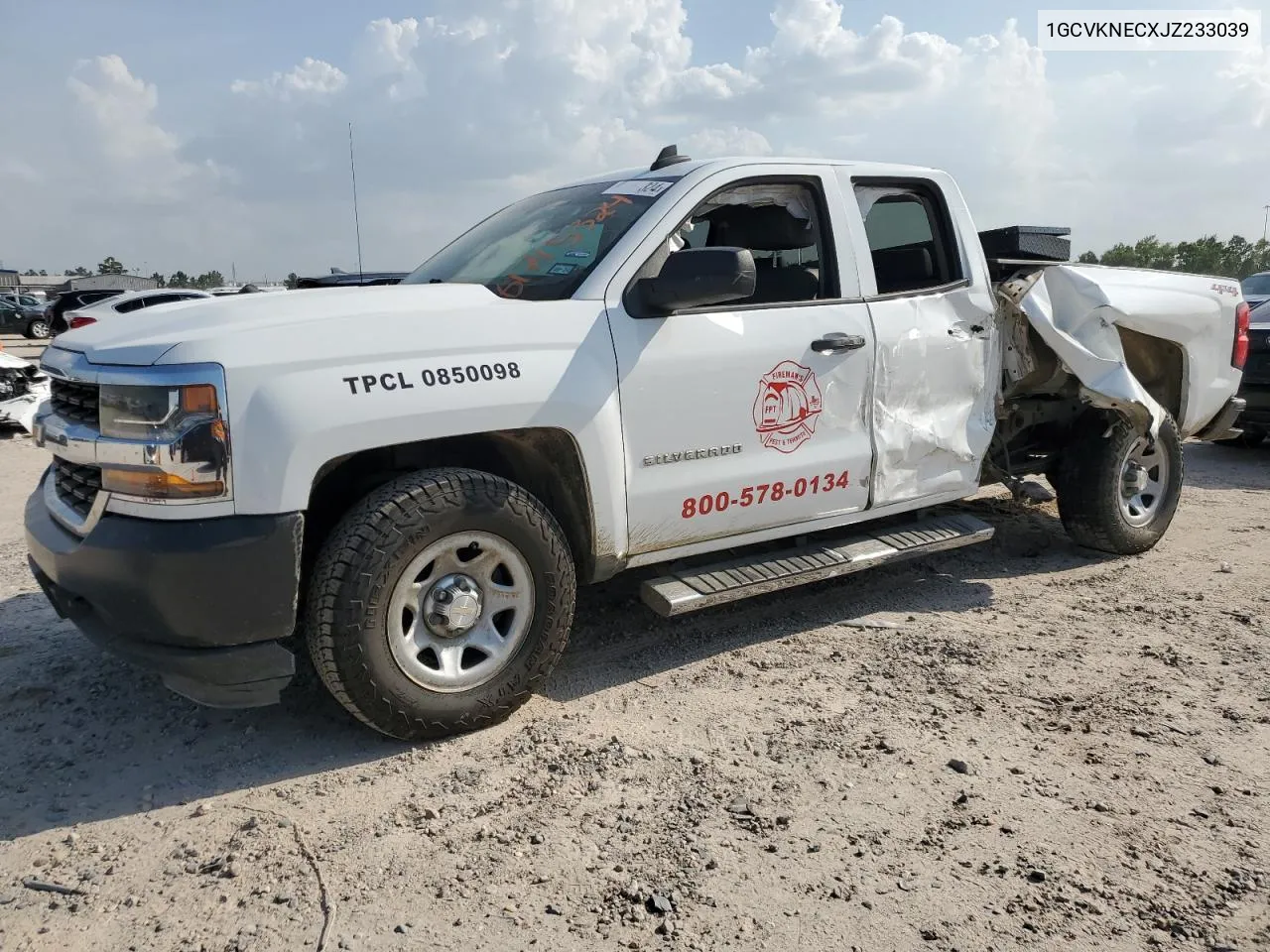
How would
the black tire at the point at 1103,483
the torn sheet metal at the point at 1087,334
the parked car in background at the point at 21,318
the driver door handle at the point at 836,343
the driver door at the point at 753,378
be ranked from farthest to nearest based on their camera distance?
the parked car in background at the point at 21,318, the black tire at the point at 1103,483, the torn sheet metal at the point at 1087,334, the driver door handle at the point at 836,343, the driver door at the point at 753,378

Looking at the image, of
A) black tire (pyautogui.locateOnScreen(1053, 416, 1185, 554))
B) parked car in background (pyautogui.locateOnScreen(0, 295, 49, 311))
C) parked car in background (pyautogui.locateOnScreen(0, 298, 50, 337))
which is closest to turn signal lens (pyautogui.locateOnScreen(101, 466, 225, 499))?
black tire (pyautogui.locateOnScreen(1053, 416, 1185, 554))

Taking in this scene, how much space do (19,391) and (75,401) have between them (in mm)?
8542

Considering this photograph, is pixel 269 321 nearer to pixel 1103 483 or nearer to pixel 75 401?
pixel 75 401

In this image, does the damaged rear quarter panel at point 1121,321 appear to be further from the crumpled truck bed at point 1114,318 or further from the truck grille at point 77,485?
the truck grille at point 77,485

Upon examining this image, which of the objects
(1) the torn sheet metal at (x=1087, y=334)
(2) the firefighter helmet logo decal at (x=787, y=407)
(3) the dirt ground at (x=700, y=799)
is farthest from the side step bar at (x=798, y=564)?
(1) the torn sheet metal at (x=1087, y=334)

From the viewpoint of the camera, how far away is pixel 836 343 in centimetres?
391

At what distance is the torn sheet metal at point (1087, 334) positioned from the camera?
4844 millimetres

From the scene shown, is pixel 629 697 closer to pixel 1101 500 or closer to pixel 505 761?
pixel 505 761

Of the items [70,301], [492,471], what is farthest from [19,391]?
[70,301]

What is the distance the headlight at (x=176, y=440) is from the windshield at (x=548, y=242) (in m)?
1.25

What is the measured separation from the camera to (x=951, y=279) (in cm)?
457

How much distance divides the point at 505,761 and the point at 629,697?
24.9 inches

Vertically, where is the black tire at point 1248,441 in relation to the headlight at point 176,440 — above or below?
below

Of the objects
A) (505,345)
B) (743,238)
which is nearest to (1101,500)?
(743,238)
